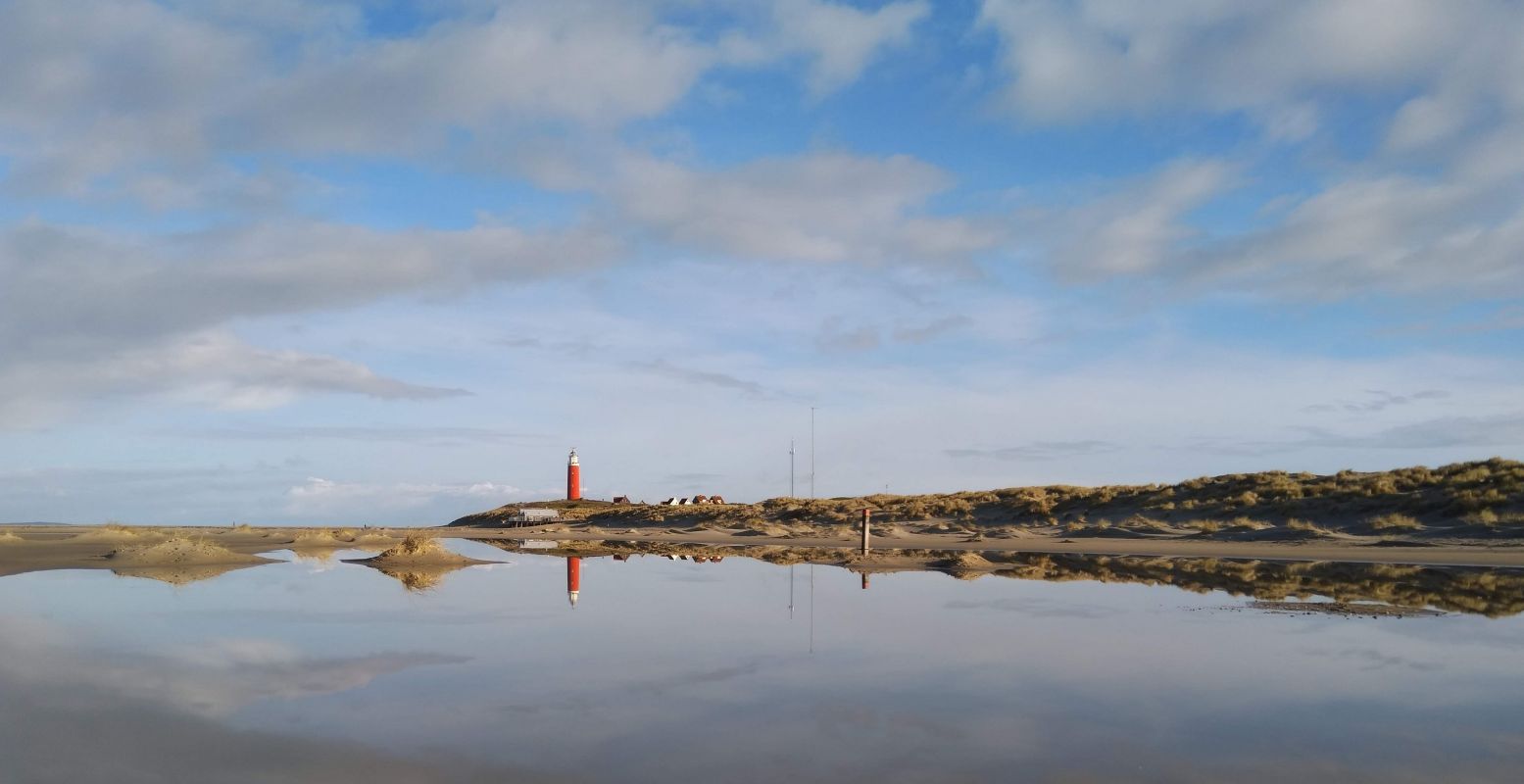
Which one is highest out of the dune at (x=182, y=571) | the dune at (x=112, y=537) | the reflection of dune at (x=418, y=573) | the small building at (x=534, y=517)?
the dune at (x=112, y=537)

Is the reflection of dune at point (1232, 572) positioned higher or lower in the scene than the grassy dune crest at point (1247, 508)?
lower

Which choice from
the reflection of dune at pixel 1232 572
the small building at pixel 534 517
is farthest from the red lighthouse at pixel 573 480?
the reflection of dune at pixel 1232 572

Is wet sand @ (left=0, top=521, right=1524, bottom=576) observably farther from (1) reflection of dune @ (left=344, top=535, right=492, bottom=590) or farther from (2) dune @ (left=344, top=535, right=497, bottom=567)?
(1) reflection of dune @ (left=344, top=535, right=492, bottom=590)

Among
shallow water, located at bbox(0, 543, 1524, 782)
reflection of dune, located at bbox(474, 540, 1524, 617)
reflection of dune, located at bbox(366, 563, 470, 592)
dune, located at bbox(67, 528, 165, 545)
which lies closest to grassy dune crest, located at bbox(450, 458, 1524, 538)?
reflection of dune, located at bbox(474, 540, 1524, 617)

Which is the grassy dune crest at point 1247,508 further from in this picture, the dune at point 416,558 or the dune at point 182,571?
the dune at point 182,571

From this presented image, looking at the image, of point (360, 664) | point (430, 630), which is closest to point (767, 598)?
point (430, 630)

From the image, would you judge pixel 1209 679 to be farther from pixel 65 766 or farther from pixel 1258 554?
pixel 1258 554

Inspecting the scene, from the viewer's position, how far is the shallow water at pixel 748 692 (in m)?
5.82

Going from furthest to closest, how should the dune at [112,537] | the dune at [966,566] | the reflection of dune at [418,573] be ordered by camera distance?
the dune at [112,537] → the dune at [966,566] → the reflection of dune at [418,573]

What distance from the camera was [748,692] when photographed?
7949 millimetres

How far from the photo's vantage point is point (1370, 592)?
52.2ft

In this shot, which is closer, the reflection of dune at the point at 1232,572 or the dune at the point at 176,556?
the reflection of dune at the point at 1232,572

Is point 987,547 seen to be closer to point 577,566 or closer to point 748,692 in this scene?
point 577,566

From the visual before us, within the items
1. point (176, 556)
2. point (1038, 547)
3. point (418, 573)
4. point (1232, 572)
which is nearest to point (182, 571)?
point (176, 556)
